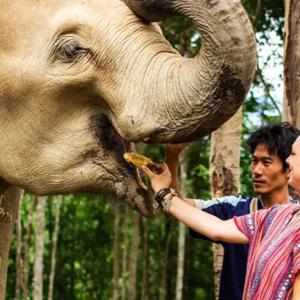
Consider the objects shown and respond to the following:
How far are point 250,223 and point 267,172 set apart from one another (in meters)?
0.67

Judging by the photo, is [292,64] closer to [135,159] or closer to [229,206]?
[229,206]

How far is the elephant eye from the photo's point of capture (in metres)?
2.99

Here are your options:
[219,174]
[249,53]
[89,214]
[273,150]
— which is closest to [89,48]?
[249,53]

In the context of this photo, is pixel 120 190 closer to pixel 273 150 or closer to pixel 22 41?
pixel 22 41

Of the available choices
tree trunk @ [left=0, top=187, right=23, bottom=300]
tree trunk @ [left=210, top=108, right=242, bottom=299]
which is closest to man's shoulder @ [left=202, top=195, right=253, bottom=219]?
tree trunk @ [left=0, top=187, right=23, bottom=300]

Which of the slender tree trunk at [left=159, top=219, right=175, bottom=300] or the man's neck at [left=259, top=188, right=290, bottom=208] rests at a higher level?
the slender tree trunk at [left=159, top=219, right=175, bottom=300]

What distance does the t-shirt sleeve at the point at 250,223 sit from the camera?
10.9 feet

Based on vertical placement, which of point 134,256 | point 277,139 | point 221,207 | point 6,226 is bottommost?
point 6,226

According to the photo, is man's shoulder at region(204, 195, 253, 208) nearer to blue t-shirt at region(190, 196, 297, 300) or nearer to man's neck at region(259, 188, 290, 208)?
blue t-shirt at region(190, 196, 297, 300)

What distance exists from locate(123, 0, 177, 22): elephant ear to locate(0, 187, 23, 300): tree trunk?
830 millimetres

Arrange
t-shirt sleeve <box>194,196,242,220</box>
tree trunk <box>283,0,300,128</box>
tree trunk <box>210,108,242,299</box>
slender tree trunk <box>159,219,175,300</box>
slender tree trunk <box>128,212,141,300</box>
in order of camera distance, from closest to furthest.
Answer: t-shirt sleeve <box>194,196,242,220</box> < tree trunk <box>283,0,300,128</box> < tree trunk <box>210,108,242,299</box> < slender tree trunk <box>128,212,141,300</box> < slender tree trunk <box>159,219,175,300</box>

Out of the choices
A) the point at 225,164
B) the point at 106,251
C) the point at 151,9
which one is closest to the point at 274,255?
the point at 151,9

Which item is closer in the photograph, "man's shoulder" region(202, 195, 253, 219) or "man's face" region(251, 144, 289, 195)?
"man's face" region(251, 144, 289, 195)

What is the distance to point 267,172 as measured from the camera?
3998mm
